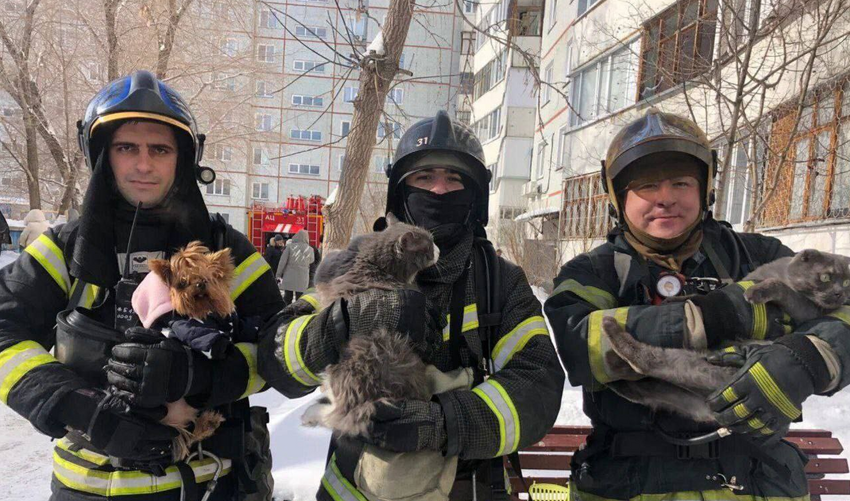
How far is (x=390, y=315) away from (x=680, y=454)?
1.24 meters

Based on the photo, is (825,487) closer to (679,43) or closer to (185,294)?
(185,294)

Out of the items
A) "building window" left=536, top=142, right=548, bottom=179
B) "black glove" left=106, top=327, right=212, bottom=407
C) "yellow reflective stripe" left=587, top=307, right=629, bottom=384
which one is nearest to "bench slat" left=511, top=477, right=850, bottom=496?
"yellow reflective stripe" left=587, top=307, right=629, bottom=384

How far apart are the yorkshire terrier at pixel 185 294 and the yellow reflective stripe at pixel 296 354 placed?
0.73ft

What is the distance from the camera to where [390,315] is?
1796 millimetres

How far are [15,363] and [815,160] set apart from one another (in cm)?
821

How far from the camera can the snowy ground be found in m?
3.95

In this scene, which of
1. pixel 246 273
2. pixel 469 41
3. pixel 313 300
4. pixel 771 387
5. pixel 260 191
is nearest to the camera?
pixel 771 387

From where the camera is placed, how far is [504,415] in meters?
1.79

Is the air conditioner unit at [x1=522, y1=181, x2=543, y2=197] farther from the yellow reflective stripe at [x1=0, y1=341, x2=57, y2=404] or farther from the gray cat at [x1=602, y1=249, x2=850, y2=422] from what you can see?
the yellow reflective stripe at [x1=0, y1=341, x2=57, y2=404]

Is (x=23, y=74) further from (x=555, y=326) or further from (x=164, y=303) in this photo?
(x=555, y=326)

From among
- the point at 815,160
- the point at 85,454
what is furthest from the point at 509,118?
the point at 85,454

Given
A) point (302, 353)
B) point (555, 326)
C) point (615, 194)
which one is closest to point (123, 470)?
point (302, 353)

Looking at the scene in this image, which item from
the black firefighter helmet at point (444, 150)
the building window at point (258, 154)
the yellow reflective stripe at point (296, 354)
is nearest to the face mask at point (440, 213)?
the black firefighter helmet at point (444, 150)

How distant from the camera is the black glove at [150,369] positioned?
1.75m
